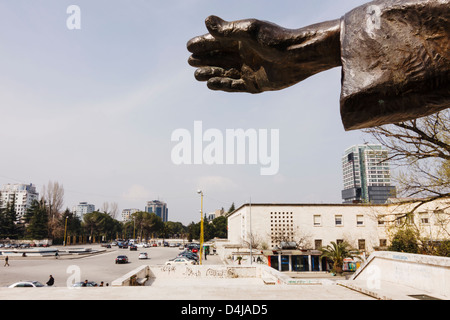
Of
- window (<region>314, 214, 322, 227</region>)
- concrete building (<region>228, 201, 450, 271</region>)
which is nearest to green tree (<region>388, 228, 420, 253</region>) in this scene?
concrete building (<region>228, 201, 450, 271</region>)

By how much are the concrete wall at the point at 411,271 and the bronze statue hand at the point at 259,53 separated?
9207 millimetres

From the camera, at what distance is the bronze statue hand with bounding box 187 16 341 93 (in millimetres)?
2215

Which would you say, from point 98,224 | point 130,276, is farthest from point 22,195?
point 130,276

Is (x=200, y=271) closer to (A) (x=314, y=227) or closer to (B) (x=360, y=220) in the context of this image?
(A) (x=314, y=227)

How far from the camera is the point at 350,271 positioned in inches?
1222

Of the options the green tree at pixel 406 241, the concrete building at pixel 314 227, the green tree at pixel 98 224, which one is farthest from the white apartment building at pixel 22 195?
the green tree at pixel 406 241

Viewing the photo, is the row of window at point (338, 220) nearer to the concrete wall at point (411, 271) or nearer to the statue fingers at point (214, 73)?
the concrete wall at point (411, 271)

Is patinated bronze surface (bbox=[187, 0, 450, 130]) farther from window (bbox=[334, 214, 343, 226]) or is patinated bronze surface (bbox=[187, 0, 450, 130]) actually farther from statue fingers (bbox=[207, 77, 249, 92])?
window (bbox=[334, 214, 343, 226])

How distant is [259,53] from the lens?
234cm

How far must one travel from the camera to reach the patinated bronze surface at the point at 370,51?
177cm

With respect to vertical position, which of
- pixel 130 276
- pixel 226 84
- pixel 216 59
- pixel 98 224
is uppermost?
pixel 216 59

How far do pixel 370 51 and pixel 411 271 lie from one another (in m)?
11.0

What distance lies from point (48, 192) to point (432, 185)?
73.1 m
